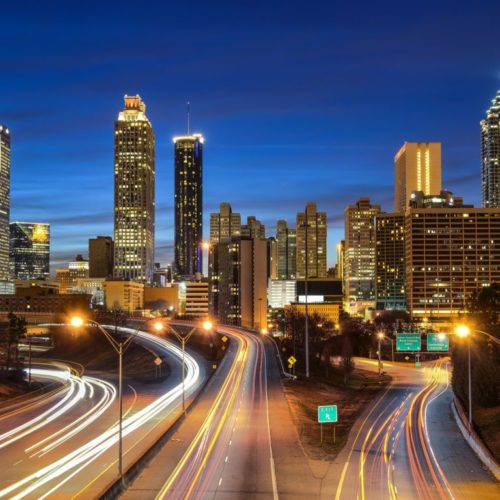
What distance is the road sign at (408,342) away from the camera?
4122 inches

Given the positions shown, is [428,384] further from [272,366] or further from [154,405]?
[154,405]

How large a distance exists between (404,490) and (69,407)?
42.5 m

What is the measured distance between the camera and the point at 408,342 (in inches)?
4131

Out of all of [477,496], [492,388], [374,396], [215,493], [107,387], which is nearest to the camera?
[215,493]

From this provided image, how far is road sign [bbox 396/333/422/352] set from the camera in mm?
104688

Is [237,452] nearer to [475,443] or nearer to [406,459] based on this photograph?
[406,459]

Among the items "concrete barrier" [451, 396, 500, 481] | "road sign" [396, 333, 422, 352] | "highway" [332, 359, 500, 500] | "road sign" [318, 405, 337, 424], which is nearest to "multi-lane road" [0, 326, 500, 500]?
"highway" [332, 359, 500, 500]

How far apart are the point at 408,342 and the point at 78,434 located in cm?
5989

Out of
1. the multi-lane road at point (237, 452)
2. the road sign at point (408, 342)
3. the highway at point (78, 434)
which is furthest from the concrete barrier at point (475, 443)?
the road sign at point (408, 342)

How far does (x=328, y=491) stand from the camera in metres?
38.4

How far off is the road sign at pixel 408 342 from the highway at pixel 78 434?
2793 cm

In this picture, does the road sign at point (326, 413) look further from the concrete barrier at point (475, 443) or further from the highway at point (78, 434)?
the highway at point (78, 434)

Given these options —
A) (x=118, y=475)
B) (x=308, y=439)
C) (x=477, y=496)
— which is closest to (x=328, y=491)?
(x=477, y=496)

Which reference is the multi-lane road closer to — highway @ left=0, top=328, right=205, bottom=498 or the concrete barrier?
highway @ left=0, top=328, right=205, bottom=498
